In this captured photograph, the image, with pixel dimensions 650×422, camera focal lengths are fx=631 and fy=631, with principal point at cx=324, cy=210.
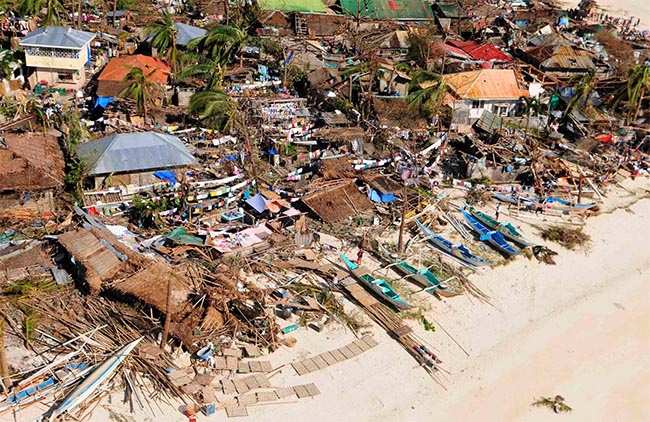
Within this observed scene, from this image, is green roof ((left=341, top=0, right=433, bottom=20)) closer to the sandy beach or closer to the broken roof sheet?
the broken roof sheet

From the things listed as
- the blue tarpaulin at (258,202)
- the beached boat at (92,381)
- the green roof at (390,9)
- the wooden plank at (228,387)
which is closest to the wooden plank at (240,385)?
the wooden plank at (228,387)

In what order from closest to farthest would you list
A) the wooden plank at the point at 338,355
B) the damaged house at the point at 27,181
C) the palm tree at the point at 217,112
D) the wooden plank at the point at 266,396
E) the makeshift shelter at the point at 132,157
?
the wooden plank at the point at 266,396 → the wooden plank at the point at 338,355 → the damaged house at the point at 27,181 → the makeshift shelter at the point at 132,157 → the palm tree at the point at 217,112

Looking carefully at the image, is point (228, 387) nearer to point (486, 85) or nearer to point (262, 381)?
point (262, 381)

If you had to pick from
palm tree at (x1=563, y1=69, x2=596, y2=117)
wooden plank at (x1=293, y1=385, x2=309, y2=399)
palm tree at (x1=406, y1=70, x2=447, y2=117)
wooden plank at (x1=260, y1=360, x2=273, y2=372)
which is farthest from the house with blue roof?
palm tree at (x1=563, y1=69, x2=596, y2=117)

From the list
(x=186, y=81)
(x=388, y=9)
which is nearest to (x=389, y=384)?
(x=186, y=81)

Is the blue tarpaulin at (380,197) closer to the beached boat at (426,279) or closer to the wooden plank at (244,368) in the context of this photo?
the beached boat at (426,279)

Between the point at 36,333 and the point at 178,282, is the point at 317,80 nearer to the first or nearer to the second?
the point at 178,282
